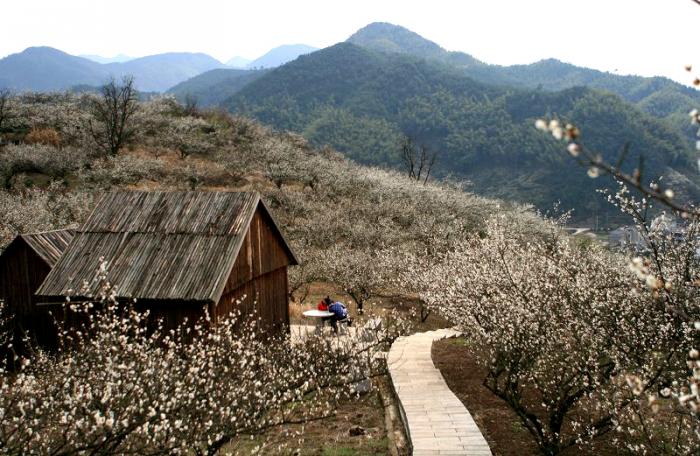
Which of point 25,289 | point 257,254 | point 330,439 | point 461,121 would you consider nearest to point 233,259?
point 257,254

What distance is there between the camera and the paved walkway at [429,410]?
11102 mm

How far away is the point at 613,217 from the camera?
92.8m

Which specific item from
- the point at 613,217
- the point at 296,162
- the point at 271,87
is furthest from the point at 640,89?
the point at 296,162

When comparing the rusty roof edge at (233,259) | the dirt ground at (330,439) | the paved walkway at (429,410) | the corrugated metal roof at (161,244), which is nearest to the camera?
the paved walkway at (429,410)

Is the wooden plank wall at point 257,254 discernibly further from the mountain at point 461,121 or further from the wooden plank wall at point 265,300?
the mountain at point 461,121

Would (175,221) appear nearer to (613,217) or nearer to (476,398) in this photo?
(476,398)

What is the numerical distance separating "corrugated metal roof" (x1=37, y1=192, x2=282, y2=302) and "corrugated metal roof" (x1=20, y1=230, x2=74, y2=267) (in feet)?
7.68

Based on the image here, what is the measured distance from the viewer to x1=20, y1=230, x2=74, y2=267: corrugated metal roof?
722 inches

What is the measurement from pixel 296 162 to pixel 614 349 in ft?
160

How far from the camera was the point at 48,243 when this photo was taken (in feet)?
62.0

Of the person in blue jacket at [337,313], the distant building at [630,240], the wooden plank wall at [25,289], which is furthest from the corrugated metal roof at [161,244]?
the distant building at [630,240]

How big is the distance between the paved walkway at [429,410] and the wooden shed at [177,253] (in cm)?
514

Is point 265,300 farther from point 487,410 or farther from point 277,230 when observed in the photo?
point 487,410

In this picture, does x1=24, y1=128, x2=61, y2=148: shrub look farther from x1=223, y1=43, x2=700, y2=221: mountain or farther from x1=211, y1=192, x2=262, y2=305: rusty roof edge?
x1=223, y1=43, x2=700, y2=221: mountain
